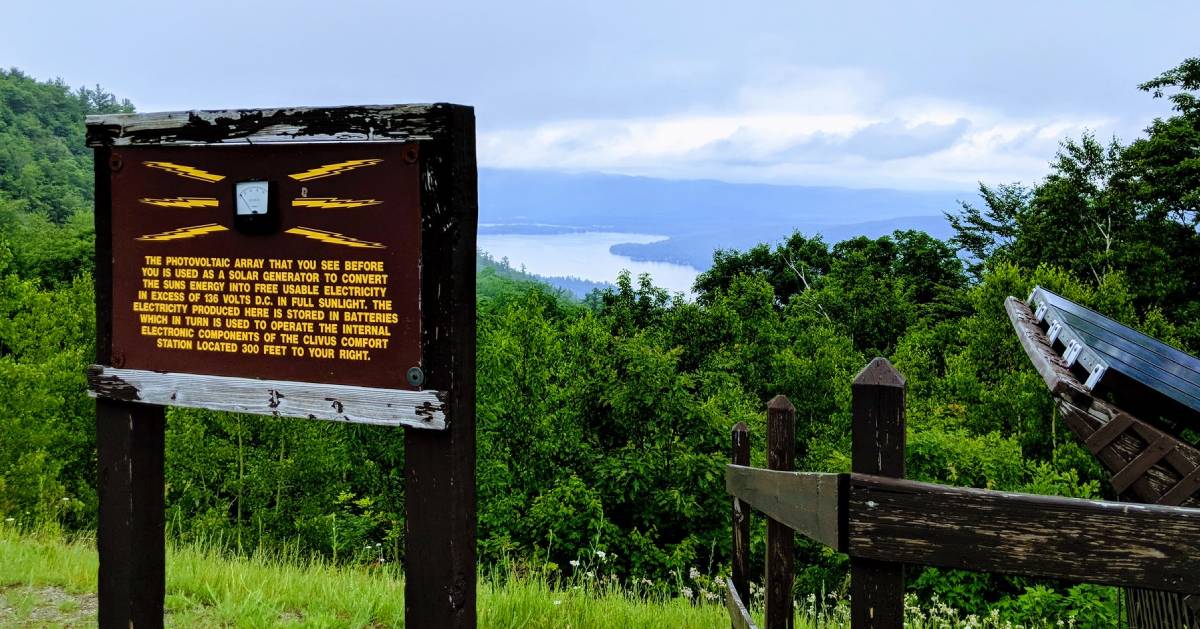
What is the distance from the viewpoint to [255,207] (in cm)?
370

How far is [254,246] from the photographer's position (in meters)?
3.75

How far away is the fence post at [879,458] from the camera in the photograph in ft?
7.29

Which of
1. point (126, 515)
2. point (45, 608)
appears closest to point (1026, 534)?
point (126, 515)

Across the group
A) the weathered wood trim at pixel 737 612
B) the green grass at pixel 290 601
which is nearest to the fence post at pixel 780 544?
the weathered wood trim at pixel 737 612

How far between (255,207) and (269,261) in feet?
0.78

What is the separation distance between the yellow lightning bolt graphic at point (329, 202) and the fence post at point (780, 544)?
2.09 metres

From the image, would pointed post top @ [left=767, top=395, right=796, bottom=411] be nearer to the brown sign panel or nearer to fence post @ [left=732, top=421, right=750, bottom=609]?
fence post @ [left=732, top=421, right=750, bottom=609]

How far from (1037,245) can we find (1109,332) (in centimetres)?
3074

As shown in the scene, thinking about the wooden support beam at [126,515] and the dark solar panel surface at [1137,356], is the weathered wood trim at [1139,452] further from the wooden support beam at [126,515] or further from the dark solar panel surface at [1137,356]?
the wooden support beam at [126,515]

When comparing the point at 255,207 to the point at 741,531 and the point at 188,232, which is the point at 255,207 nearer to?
the point at 188,232

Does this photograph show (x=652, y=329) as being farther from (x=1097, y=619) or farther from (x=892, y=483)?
(x=892, y=483)

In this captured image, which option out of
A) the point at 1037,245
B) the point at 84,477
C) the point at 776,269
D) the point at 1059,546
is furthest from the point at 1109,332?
the point at 776,269

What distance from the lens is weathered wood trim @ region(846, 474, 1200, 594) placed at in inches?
77.9

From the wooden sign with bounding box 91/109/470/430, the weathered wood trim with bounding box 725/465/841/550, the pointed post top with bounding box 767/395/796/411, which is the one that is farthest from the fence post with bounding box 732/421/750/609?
the wooden sign with bounding box 91/109/470/430
